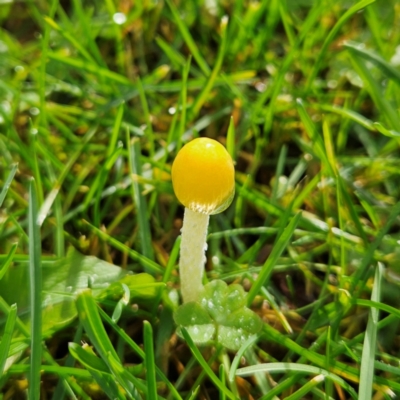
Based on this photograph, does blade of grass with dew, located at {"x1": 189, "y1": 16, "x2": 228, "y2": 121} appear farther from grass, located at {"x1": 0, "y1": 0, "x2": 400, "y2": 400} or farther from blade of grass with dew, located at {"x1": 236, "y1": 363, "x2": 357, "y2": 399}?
blade of grass with dew, located at {"x1": 236, "y1": 363, "x2": 357, "y2": 399}

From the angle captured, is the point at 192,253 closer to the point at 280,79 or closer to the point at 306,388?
the point at 306,388

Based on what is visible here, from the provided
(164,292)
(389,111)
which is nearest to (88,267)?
(164,292)

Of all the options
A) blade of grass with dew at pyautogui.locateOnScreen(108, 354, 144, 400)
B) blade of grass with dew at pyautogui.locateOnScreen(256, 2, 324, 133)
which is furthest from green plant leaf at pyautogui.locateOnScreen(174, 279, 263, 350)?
blade of grass with dew at pyautogui.locateOnScreen(256, 2, 324, 133)

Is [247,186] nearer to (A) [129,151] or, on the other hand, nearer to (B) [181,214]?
(B) [181,214]

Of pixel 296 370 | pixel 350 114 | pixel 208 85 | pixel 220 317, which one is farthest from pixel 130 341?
pixel 350 114

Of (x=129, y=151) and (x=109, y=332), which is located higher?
(x=129, y=151)

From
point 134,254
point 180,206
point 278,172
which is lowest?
point 134,254
